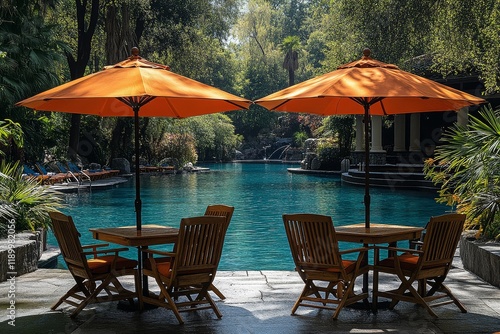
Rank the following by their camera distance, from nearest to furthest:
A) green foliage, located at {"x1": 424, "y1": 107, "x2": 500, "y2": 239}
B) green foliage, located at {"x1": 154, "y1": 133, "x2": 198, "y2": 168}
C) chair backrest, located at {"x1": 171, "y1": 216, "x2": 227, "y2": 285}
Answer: chair backrest, located at {"x1": 171, "y1": 216, "x2": 227, "y2": 285} → green foliage, located at {"x1": 424, "y1": 107, "x2": 500, "y2": 239} → green foliage, located at {"x1": 154, "y1": 133, "x2": 198, "y2": 168}

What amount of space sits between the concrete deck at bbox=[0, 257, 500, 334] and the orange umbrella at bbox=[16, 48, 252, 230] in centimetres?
103

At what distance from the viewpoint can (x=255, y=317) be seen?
614cm

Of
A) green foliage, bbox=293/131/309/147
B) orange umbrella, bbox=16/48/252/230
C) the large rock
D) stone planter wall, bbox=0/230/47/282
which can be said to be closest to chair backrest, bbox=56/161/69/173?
the large rock

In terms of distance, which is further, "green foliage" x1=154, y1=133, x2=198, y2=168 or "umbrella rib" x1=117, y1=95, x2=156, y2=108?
"green foliage" x1=154, y1=133, x2=198, y2=168

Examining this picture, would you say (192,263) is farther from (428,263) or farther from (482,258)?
(482,258)

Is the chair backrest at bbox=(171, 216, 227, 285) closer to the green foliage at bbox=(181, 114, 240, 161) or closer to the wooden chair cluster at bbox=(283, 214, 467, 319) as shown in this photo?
the wooden chair cluster at bbox=(283, 214, 467, 319)

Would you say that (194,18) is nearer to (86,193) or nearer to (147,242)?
(86,193)

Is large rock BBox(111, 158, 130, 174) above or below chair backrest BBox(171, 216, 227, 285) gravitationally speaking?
below

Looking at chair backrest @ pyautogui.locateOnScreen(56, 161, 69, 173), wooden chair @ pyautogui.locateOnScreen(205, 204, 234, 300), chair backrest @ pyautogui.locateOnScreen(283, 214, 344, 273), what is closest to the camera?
chair backrest @ pyautogui.locateOnScreen(283, 214, 344, 273)

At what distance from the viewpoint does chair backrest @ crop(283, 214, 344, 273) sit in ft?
19.8

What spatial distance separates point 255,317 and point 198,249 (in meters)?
0.77

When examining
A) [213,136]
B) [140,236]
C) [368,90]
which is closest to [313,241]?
[368,90]

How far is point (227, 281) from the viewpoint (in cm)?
794

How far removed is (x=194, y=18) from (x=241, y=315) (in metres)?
26.2
